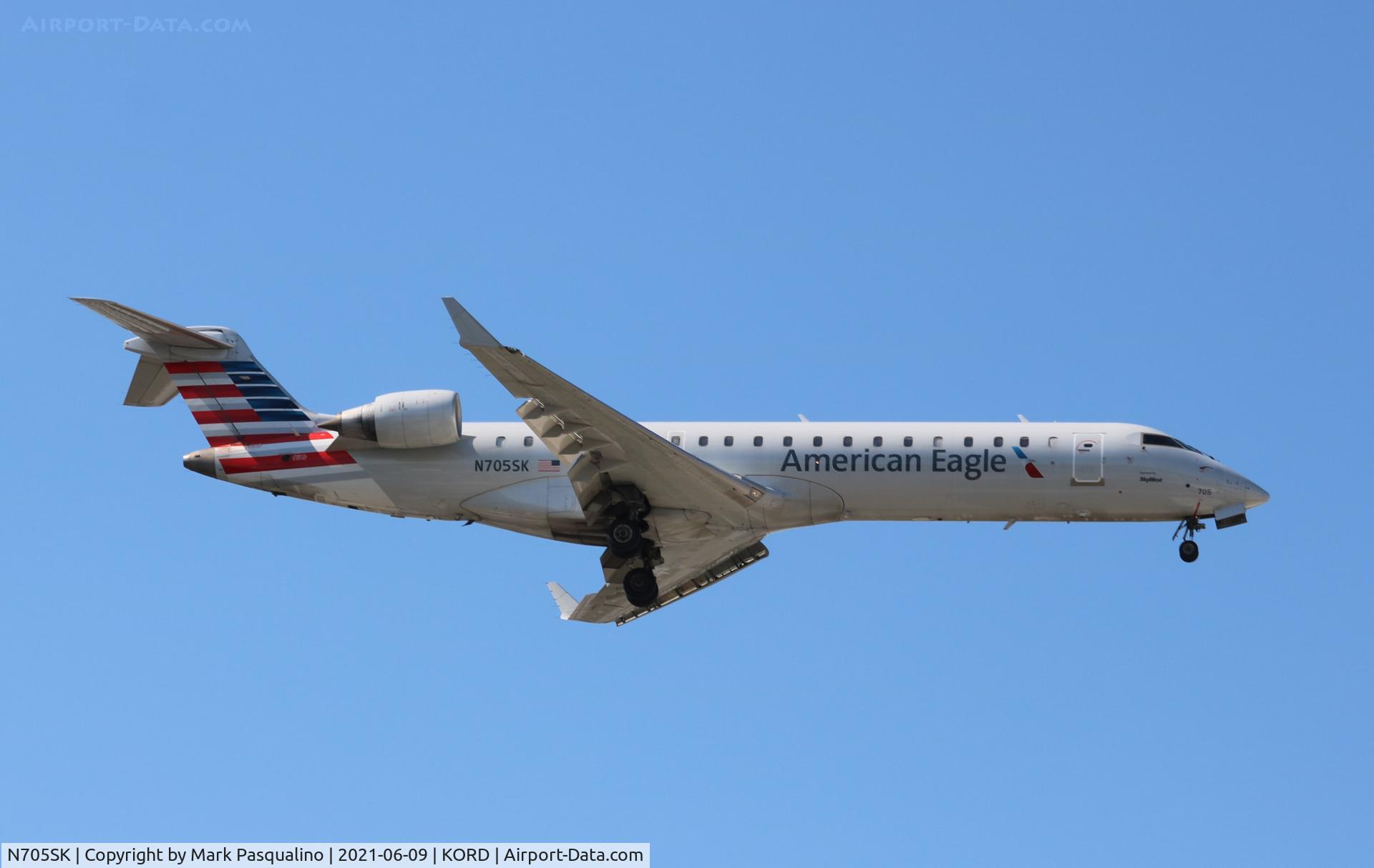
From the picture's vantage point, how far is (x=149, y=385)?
2925cm

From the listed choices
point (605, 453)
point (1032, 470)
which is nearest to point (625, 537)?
point (605, 453)

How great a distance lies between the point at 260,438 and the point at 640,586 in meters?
7.15

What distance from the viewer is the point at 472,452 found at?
28.5 m

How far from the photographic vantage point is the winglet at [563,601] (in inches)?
1287

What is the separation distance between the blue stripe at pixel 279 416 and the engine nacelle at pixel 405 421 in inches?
42.6

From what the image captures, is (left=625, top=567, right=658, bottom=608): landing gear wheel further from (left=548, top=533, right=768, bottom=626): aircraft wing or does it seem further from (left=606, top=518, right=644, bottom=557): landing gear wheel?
(left=548, top=533, right=768, bottom=626): aircraft wing

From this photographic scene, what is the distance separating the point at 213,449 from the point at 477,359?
688cm

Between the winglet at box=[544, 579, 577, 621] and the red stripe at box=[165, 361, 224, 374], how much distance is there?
804cm

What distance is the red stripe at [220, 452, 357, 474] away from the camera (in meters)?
28.8

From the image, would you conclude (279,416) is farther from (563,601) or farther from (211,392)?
(563,601)

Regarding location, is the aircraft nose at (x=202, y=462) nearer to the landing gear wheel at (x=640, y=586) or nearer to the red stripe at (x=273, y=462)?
the red stripe at (x=273, y=462)

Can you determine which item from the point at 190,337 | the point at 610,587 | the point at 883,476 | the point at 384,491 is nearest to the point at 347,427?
the point at 384,491

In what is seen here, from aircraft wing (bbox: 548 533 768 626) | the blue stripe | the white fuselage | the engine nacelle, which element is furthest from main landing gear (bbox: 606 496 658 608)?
the blue stripe

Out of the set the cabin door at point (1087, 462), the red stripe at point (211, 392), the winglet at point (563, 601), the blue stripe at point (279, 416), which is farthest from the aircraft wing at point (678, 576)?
the red stripe at point (211, 392)
